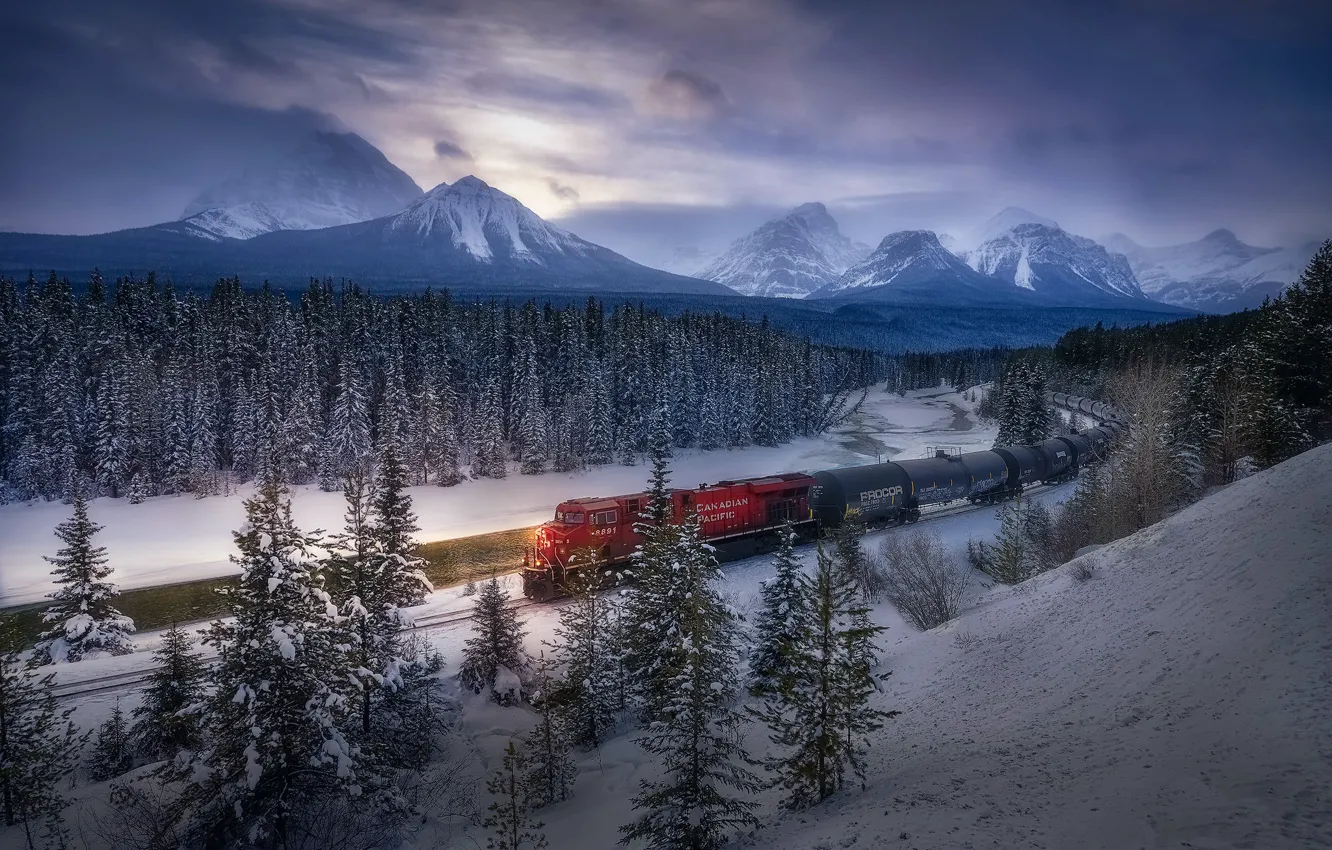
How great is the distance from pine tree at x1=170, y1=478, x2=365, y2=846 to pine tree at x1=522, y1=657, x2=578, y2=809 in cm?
620

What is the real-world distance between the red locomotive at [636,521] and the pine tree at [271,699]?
14.2 meters

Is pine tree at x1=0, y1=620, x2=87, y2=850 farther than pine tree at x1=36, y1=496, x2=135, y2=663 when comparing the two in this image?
No

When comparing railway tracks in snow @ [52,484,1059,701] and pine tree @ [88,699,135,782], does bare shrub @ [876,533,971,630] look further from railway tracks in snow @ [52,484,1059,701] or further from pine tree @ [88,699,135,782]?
pine tree @ [88,699,135,782]

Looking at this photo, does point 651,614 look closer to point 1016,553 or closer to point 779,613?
point 779,613

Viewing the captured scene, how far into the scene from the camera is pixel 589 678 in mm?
21953

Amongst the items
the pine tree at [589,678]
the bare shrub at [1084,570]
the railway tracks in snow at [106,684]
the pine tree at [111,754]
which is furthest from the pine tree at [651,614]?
the bare shrub at [1084,570]

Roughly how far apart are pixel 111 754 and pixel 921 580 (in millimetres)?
33517

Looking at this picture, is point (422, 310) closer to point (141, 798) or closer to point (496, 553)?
point (496, 553)

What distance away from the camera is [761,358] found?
99188 millimetres

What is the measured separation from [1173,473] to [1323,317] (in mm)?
12702

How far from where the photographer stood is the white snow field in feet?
139

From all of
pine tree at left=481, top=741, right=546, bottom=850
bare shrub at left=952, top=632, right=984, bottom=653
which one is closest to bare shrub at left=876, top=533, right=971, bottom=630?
bare shrub at left=952, top=632, right=984, bottom=653

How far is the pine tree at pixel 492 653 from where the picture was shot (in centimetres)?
2328

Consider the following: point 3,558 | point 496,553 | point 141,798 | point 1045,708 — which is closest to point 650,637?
point 1045,708
